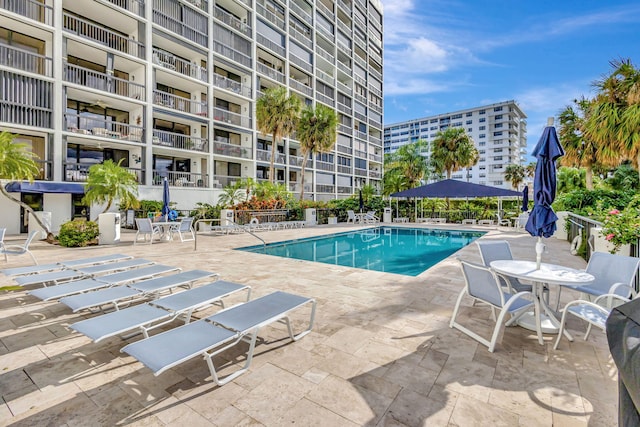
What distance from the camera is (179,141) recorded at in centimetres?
1992

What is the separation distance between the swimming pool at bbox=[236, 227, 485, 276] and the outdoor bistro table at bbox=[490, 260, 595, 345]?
11.6ft

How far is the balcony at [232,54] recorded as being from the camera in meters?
21.7

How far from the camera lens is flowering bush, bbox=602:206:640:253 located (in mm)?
5836

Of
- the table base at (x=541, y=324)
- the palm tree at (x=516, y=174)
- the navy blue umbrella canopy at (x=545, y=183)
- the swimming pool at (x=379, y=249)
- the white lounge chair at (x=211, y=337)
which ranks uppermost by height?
the palm tree at (x=516, y=174)

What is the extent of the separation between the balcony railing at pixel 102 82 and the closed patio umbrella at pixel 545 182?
19.3 meters

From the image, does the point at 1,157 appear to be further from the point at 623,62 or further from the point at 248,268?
the point at 623,62

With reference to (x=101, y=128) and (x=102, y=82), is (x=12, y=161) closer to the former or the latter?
(x=101, y=128)

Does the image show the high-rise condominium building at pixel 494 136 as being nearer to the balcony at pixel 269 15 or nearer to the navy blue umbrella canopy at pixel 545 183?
the balcony at pixel 269 15

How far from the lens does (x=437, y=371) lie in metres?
2.89

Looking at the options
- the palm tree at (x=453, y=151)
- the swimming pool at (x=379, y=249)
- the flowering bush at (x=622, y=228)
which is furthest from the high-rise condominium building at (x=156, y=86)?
the flowering bush at (x=622, y=228)

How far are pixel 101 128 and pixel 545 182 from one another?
19.6 m

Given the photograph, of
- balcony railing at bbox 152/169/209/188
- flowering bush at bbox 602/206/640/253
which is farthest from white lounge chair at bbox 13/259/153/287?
balcony railing at bbox 152/169/209/188

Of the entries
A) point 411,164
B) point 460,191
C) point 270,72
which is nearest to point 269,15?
point 270,72

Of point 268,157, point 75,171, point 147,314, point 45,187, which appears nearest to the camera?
point 147,314
